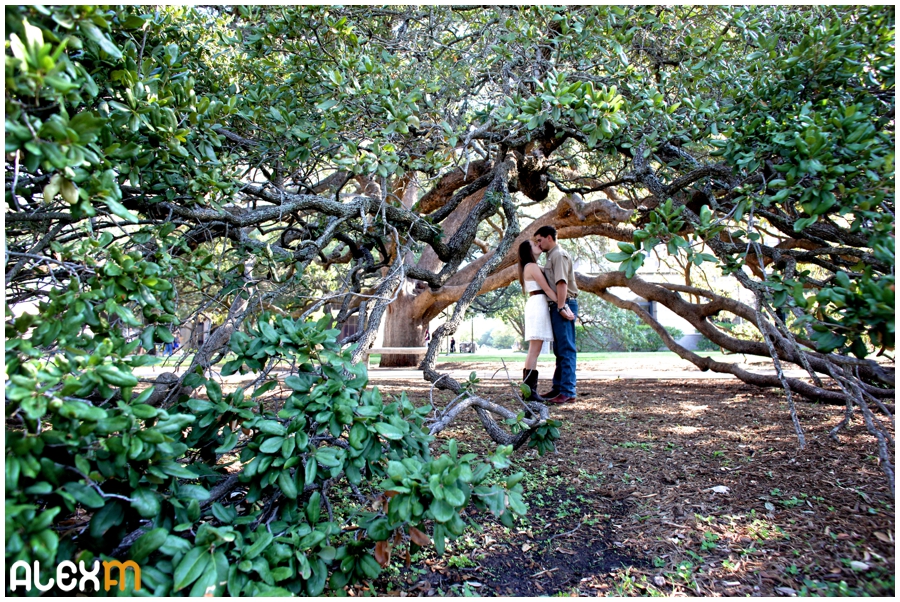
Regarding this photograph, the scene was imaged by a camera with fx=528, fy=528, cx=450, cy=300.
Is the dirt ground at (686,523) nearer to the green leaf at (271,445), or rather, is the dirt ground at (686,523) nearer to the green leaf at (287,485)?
the green leaf at (287,485)

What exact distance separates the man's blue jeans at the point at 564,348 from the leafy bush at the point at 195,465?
2.87 metres

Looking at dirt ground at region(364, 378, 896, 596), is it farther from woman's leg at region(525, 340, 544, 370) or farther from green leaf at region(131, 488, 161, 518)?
green leaf at region(131, 488, 161, 518)

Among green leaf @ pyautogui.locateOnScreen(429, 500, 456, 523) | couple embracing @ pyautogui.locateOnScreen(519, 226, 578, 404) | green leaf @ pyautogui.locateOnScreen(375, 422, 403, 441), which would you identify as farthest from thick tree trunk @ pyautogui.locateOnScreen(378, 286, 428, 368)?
green leaf @ pyautogui.locateOnScreen(429, 500, 456, 523)

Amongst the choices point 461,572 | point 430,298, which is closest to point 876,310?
point 461,572

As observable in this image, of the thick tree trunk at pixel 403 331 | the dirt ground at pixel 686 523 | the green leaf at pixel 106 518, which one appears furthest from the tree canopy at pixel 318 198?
the thick tree trunk at pixel 403 331

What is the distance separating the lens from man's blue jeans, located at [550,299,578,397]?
495cm

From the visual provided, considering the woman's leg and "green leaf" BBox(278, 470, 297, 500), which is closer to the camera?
"green leaf" BBox(278, 470, 297, 500)

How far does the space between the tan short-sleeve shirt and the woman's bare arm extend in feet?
0.39

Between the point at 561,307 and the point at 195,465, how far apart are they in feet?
11.1

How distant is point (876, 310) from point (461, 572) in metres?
1.82

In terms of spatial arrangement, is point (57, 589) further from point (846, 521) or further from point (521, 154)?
point (521, 154)

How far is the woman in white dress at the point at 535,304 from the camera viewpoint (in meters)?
4.73

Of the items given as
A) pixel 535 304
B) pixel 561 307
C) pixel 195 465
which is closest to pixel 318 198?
pixel 195 465

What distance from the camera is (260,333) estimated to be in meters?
2.21
